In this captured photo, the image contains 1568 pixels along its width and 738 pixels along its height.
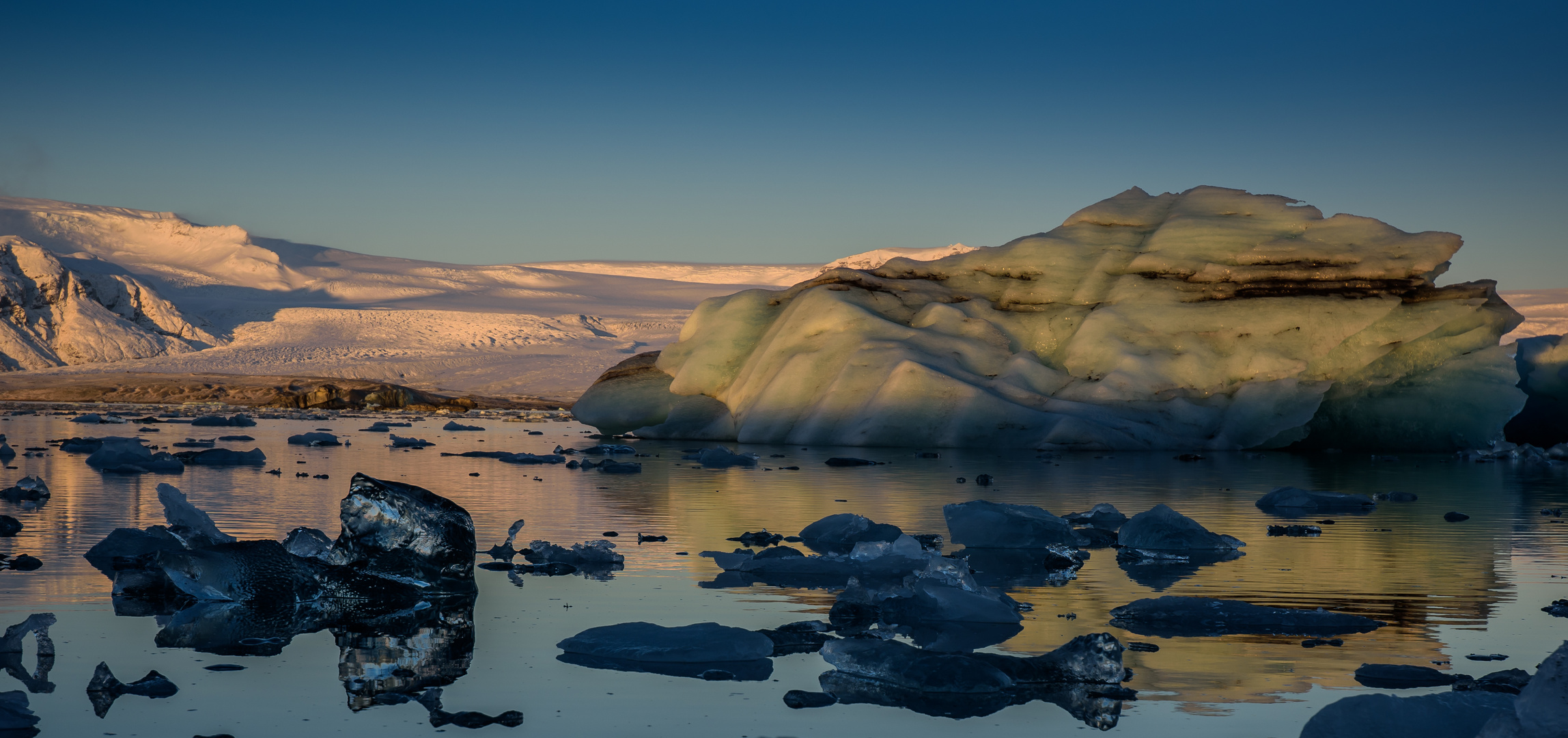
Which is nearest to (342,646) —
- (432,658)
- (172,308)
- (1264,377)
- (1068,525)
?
(432,658)

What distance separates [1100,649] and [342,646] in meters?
2.48

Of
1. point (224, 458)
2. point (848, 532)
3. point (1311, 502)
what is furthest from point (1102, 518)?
point (224, 458)

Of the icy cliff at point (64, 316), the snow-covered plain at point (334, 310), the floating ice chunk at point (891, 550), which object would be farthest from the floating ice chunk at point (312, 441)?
the icy cliff at point (64, 316)

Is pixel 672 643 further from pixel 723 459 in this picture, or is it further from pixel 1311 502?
pixel 723 459

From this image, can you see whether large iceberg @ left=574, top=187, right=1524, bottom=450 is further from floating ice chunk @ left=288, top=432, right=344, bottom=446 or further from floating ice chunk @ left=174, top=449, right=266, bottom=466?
floating ice chunk @ left=174, top=449, right=266, bottom=466

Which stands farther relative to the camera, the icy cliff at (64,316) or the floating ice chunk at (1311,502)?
the icy cliff at (64,316)

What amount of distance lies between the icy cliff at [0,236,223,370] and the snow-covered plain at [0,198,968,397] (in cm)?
10

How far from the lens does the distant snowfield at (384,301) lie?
188 feet

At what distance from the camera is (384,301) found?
86.6 m

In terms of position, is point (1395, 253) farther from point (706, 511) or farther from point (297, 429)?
point (297, 429)

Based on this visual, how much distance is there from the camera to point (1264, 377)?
1805 centimetres

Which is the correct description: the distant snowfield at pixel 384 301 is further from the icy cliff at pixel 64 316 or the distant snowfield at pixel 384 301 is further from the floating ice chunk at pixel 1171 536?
the floating ice chunk at pixel 1171 536

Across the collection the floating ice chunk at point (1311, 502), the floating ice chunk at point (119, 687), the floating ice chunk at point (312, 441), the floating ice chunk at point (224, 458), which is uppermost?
the floating ice chunk at point (119, 687)

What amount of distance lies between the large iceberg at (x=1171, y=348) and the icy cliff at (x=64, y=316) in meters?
40.5
